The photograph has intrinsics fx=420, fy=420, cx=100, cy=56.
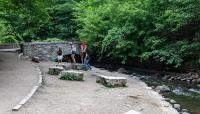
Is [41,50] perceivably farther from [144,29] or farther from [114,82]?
[114,82]

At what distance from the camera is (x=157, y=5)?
31188 millimetres

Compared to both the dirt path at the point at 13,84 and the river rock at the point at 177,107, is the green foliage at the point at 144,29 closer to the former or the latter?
the dirt path at the point at 13,84

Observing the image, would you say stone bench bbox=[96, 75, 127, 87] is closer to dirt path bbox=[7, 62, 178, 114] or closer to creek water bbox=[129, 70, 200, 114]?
dirt path bbox=[7, 62, 178, 114]

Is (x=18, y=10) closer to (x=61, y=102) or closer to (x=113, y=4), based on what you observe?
(x=113, y=4)

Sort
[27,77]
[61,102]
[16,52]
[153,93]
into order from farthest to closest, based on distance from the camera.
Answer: [16,52], [27,77], [153,93], [61,102]

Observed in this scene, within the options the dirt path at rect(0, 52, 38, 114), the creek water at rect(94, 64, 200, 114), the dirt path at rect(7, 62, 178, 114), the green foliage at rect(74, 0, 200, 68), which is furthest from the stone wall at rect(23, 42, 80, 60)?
the dirt path at rect(7, 62, 178, 114)

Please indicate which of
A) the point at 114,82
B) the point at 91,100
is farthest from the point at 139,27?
the point at 91,100

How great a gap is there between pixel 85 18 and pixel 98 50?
10.5 feet

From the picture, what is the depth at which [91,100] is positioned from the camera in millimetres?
15734

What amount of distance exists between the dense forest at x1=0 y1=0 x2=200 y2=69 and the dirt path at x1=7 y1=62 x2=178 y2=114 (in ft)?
27.8

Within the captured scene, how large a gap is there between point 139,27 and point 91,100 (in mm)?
17545

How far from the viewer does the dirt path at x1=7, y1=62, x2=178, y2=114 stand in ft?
45.0

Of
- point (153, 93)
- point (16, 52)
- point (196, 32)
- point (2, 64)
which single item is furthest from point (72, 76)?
point (16, 52)

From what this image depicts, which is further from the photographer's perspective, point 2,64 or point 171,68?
point 171,68
